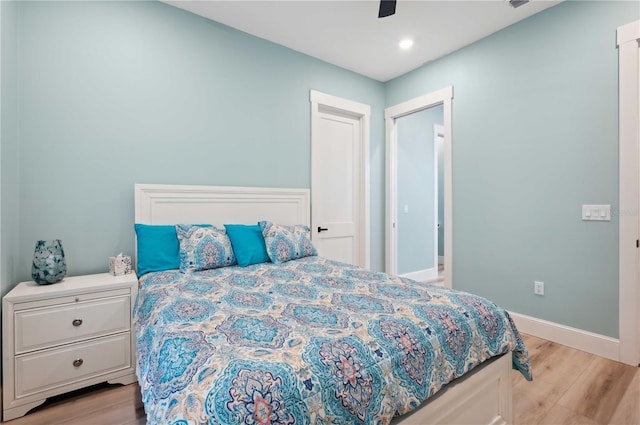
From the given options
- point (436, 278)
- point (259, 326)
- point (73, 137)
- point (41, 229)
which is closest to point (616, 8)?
point (259, 326)

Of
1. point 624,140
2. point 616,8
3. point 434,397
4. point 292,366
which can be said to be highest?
point 616,8

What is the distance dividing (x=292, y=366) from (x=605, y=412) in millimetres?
1943

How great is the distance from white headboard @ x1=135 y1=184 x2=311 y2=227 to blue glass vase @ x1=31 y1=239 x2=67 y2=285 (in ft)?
1.74

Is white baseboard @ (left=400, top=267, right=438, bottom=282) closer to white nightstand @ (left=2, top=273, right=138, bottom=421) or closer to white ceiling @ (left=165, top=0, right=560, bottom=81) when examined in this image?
white ceiling @ (left=165, top=0, right=560, bottom=81)

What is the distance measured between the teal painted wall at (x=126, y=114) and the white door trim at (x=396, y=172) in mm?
1465

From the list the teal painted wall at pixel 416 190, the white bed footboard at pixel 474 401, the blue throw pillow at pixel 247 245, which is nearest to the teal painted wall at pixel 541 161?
the teal painted wall at pixel 416 190

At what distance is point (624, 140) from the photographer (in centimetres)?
225

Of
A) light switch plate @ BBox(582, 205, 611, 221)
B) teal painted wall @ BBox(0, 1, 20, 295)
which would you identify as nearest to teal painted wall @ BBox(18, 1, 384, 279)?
teal painted wall @ BBox(0, 1, 20, 295)

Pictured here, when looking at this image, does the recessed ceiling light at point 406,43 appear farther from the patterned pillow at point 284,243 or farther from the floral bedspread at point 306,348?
the floral bedspread at point 306,348

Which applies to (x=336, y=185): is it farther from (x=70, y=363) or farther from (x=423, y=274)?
(x=70, y=363)

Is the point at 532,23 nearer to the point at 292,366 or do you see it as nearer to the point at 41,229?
the point at 292,366

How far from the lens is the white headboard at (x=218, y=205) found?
247 cm

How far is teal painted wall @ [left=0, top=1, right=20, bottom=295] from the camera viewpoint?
1.79 m

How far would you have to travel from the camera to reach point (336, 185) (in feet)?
12.6
